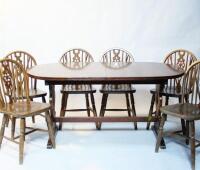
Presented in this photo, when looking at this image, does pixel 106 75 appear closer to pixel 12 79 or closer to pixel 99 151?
pixel 99 151

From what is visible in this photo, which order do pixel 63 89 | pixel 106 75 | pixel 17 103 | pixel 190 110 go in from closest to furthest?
pixel 190 110 → pixel 106 75 → pixel 17 103 → pixel 63 89

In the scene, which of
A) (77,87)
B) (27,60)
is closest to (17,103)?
(77,87)

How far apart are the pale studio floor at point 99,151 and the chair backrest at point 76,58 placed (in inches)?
30.3

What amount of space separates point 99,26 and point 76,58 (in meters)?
0.67

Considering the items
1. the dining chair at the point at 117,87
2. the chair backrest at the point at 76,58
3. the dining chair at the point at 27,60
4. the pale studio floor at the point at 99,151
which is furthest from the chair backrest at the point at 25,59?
the dining chair at the point at 117,87

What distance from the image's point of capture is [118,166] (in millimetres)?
2674

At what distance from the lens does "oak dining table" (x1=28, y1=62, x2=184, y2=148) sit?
9.33 feet

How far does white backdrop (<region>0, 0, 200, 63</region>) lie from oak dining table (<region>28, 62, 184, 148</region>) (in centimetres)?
83

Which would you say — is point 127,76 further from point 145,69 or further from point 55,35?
point 55,35

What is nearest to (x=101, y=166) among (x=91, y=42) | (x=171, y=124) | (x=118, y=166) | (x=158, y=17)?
(x=118, y=166)

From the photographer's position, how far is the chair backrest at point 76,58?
139 inches

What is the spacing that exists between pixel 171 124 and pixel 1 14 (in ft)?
9.01

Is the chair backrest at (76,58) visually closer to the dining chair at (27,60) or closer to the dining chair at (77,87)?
the dining chair at (77,87)

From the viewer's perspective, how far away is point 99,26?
4254mm
